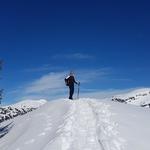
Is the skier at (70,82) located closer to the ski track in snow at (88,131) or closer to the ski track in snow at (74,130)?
the ski track in snow at (74,130)

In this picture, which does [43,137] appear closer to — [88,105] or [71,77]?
[88,105]

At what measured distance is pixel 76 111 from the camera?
1088 inches

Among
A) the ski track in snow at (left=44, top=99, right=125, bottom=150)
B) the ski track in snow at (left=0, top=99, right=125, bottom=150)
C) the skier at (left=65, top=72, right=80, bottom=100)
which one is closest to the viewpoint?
the ski track in snow at (left=44, top=99, right=125, bottom=150)

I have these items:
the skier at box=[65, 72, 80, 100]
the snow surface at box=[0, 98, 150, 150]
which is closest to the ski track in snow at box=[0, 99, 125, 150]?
the snow surface at box=[0, 98, 150, 150]

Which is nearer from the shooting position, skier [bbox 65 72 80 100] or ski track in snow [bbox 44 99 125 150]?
ski track in snow [bbox 44 99 125 150]

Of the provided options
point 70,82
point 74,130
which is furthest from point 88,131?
point 70,82

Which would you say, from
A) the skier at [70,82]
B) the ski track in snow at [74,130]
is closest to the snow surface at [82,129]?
the ski track in snow at [74,130]

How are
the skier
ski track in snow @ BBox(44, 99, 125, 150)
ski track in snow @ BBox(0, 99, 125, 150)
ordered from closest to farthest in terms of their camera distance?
ski track in snow @ BBox(44, 99, 125, 150) < ski track in snow @ BBox(0, 99, 125, 150) < the skier

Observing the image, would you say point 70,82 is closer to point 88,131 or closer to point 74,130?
point 74,130

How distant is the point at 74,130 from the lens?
71.7ft

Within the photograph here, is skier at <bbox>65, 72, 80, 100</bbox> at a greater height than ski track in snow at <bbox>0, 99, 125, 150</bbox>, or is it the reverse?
skier at <bbox>65, 72, 80, 100</bbox>

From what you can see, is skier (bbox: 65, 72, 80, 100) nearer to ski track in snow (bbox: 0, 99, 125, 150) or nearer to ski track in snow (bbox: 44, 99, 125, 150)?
ski track in snow (bbox: 0, 99, 125, 150)

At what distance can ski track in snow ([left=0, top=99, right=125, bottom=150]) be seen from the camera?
19.1 meters

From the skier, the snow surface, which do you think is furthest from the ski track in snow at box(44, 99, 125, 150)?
the skier
